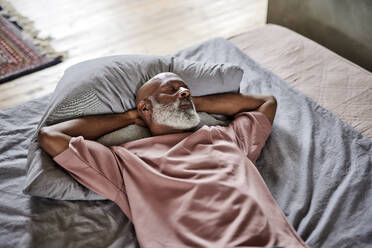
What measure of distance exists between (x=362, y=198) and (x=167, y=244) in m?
0.75

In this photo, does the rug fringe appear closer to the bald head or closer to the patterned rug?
the patterned rug

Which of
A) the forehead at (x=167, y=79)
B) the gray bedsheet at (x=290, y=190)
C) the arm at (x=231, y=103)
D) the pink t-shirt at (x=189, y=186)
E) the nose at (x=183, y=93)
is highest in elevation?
the forehead at (x=167, y=79)

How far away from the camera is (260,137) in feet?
4.39

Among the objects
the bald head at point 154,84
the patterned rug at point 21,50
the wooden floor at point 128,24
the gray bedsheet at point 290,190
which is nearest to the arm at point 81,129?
the bald head at point 154,84

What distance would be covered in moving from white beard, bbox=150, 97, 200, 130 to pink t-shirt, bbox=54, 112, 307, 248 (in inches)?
1.8

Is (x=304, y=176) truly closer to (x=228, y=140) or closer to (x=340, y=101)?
(x=228, y=140)

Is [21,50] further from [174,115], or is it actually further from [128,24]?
[174,115]

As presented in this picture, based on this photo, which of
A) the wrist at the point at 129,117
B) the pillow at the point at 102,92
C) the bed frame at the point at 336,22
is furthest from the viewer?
the bed frame at the point at 336,22

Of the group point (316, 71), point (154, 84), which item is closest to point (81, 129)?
point (154, 84)

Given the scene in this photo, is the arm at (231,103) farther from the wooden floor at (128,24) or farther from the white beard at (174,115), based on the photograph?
the wooden floor at (128,24)

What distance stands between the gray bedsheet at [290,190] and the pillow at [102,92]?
9 cm

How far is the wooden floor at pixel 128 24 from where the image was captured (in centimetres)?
249

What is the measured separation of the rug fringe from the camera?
2.44m

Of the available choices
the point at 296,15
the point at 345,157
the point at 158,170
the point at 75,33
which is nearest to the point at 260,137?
the point at 345,157
